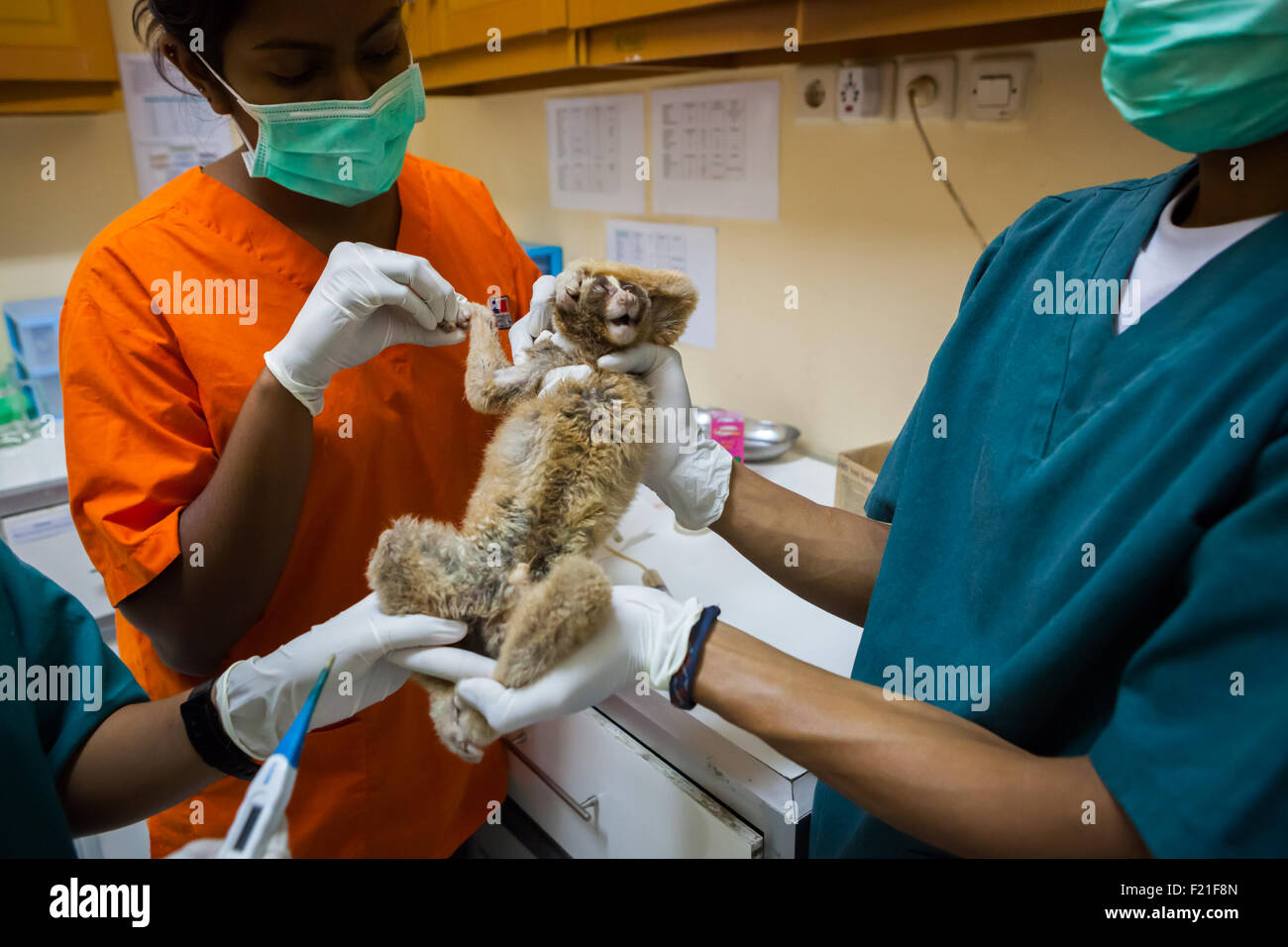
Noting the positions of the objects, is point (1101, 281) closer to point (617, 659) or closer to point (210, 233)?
point (617, 659)

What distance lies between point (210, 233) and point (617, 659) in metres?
0.83

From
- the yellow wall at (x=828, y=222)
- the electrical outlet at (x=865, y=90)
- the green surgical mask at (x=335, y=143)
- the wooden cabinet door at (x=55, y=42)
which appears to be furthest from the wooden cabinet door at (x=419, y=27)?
the green surgical mask at (x=335, y=143)

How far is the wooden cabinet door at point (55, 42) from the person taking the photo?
211 cm

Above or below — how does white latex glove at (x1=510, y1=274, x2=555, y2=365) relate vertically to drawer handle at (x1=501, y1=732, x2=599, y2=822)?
above

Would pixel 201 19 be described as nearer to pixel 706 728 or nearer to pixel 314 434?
pixel 314 434

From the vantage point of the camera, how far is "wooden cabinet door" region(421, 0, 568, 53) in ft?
5.77

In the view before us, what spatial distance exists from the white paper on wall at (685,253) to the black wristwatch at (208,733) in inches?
64.4

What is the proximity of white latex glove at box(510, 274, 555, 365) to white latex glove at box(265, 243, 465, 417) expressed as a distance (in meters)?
0.13

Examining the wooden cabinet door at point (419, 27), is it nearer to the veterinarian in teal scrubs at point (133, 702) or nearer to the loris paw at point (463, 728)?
the veterinarian in teal scrubs at point (133, 702)

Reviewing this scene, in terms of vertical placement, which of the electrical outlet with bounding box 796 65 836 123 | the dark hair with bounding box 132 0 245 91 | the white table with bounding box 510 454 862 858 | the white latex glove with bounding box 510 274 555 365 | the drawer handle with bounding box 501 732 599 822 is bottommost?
the drawer handle with bounding box 501 732 599 822

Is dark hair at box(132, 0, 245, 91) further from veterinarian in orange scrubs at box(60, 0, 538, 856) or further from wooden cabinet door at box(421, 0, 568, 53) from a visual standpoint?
wooden cabinet door at box(421, 0, 568, 53)

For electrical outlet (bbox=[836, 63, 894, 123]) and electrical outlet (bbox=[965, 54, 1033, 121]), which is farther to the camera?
electrical outlet (bbox=[836, 63, 894, 123])

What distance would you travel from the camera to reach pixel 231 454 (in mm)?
931

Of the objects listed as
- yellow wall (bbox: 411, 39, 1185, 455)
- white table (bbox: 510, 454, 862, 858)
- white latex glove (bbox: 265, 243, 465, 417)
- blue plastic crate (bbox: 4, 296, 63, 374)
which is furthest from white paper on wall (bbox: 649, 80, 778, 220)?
blue plastic crate (bbox: 4, 296, 63, 374)
